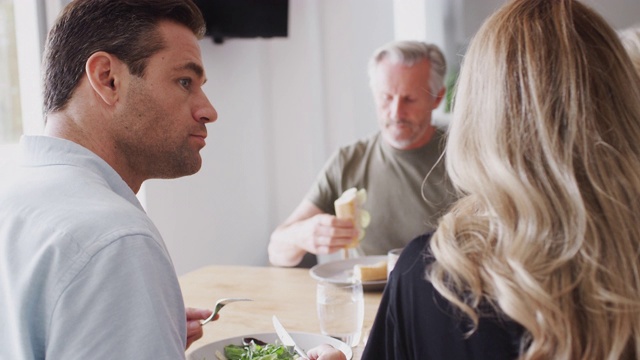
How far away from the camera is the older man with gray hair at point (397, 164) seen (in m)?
2.86

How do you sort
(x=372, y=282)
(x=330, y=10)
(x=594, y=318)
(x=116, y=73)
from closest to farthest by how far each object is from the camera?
(x=594, y=318)
(x=116, y=73)
(x=372, y=282)
(x=330, y=10)

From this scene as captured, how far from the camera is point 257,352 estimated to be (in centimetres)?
134

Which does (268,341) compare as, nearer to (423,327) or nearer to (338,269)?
(423,327)

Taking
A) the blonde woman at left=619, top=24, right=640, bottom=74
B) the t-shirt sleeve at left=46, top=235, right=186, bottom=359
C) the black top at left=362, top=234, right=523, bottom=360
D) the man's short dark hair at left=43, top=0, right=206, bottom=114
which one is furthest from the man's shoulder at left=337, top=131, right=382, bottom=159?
the t-shirt sleeve at left=46, top=235, right=186, bottom=359

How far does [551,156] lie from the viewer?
932 mm

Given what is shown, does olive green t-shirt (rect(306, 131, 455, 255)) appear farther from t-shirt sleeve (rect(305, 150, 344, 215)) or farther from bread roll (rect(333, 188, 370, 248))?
bread roll (rect(333, 188, 370, 248))

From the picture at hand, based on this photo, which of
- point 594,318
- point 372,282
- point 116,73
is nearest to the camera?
point 594,318

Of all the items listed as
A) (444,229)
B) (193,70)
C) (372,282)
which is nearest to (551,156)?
(444,229)

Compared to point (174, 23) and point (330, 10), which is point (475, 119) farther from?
point (330, 10)

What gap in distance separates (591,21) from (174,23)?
714 mm

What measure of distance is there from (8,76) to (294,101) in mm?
1831

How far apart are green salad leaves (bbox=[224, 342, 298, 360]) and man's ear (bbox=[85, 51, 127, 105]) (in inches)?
20.7

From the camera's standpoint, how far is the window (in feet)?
9.39

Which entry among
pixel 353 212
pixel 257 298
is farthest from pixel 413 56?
pixel 257 298
